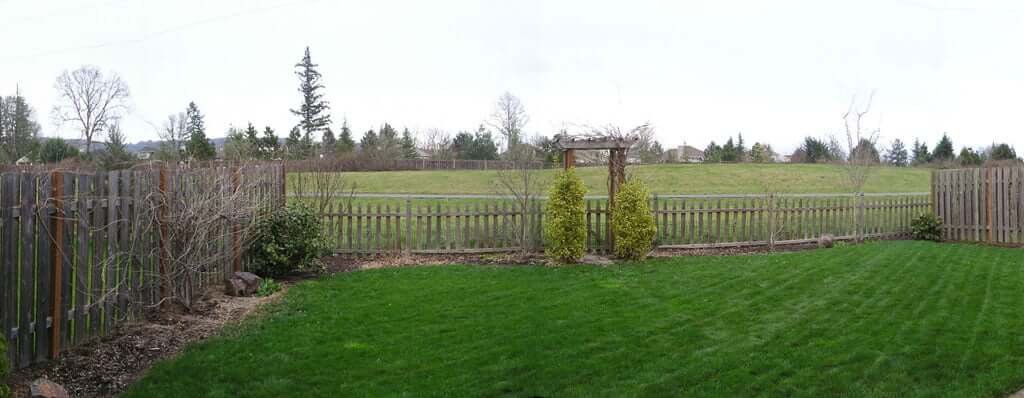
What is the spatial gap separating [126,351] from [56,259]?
3.15 ft

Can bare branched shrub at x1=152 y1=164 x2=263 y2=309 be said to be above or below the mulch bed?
above

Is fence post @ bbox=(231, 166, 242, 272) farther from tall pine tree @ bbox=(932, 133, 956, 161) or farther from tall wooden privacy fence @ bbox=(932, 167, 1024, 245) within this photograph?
tall pine tree @ bbox=(932, 133, 956, 161)

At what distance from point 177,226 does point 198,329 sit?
119cm

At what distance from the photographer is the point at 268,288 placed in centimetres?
860

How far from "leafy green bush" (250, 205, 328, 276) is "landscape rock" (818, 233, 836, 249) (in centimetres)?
985

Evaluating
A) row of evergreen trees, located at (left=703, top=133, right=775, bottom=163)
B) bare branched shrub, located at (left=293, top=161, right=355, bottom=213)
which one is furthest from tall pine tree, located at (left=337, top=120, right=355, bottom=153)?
bare branched shrub, located at (left=293, top=161, right=355, bottom=213)

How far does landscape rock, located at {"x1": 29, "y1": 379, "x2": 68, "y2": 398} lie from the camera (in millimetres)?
4048

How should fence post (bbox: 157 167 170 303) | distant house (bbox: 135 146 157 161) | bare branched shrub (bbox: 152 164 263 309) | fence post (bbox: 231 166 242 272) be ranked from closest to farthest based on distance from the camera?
1. fence post (bbox: 157 167 170 303)
2. bare branched shrub (bbox: 152 164 263 309)
3. distant house (bbox: 135 146 157 161)
4. fence post (bbox: 231 166 242 272)

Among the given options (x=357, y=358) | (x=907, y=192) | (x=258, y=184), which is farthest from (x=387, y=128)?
(x=357, y=358)

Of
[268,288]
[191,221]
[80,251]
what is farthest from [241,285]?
[80,251]

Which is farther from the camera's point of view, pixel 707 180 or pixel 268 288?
pixel 707 180

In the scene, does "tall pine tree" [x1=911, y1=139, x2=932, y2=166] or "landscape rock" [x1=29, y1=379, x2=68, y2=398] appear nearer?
"landscape rock" [x1=29, y1=379, x2=68, y2=398]

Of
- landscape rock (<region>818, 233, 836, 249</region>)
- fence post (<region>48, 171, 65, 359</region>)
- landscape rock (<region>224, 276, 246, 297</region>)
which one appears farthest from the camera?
landscape rock (<region>818, 233, 836, 249</region>)

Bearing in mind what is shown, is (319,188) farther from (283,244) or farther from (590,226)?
(590,226)
